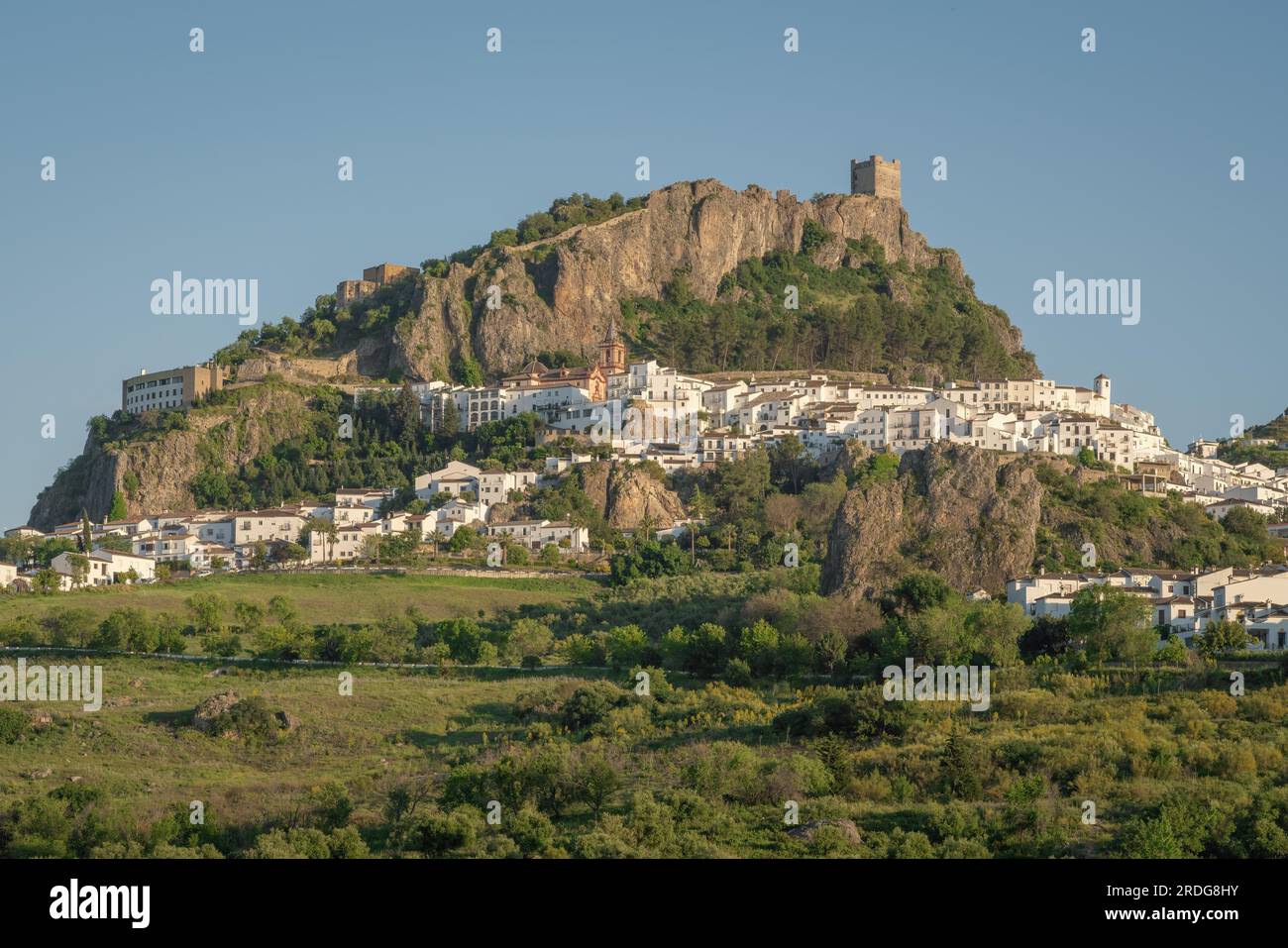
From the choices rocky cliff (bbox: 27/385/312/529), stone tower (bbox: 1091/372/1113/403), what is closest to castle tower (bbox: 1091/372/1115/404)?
stone tower (bbox: 1091/372/1113/403)

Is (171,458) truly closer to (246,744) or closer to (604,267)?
(604,267)

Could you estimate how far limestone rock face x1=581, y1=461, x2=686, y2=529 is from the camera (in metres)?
92.5

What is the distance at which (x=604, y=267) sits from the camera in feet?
433

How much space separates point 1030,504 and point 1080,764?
29.3m

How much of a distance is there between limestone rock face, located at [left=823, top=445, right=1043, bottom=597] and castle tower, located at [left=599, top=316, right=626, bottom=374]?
148ft

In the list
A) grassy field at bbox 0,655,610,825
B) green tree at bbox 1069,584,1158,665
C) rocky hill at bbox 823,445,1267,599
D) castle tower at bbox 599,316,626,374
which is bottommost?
grassy field at bbox 0,655,610,825

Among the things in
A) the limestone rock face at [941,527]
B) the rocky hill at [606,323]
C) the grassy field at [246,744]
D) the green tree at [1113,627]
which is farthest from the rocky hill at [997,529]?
the rocky hill at [606,323]

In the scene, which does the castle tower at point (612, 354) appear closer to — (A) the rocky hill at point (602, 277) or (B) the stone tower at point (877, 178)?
(A) the rocky hill at point (602, 277)

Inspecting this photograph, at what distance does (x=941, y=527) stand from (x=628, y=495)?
26992 mm

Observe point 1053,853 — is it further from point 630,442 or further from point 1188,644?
point 630,442

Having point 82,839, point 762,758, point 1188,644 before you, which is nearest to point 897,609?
point 1188,644

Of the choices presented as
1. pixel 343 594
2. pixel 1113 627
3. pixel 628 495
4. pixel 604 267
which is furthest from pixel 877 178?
pixel 1113 627

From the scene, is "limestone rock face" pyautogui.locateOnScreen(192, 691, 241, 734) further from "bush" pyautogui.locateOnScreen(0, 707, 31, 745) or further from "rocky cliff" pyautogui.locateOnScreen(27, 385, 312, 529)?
"rocky cliff" pyautogui.locateOnScreen(27, 385, 312, 529)
